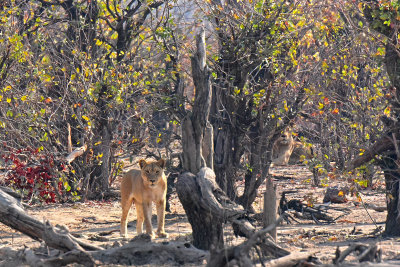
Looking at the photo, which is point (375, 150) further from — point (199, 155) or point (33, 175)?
point (33, 175)

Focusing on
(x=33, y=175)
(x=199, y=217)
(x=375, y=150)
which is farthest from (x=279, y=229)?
(x=33, y=175)

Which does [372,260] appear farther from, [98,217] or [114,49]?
[114,49]

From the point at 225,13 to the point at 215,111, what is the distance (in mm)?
1598

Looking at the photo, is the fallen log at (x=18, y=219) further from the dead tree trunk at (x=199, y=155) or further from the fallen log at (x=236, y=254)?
the fallen log at (x=236, y=254)

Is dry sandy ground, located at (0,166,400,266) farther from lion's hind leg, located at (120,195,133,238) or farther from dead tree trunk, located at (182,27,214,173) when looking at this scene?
dead tree trunk, located at (182,27,214,173)

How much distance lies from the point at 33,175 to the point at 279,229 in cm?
496

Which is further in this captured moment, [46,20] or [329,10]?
[46,20]

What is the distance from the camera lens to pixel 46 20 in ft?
46.4

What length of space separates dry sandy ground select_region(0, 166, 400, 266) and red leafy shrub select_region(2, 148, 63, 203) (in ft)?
1.01

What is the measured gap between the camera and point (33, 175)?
1224 centimetres

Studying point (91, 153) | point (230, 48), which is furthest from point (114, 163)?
point (230, 48)

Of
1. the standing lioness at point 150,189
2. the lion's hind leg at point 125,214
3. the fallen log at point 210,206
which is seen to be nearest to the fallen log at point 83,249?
the fallen log at point 210,206

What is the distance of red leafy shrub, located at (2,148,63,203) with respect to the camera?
12.2 metres

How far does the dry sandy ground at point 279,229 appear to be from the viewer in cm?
805
